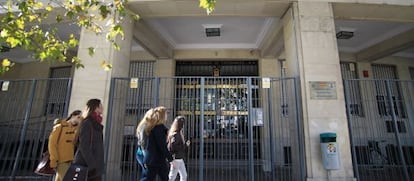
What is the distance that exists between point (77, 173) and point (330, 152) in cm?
504

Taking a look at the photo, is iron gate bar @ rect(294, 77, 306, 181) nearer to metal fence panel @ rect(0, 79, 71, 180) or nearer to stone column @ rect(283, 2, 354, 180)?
stone column @ rect(283, 2, 354, 180)

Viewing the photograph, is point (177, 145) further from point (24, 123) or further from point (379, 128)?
point (379, 128)

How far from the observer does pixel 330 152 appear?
561 centimetres

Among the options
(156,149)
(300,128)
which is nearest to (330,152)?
(300,128)

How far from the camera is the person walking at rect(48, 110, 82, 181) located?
389 centimetres

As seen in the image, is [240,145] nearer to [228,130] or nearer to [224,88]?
[228,130]

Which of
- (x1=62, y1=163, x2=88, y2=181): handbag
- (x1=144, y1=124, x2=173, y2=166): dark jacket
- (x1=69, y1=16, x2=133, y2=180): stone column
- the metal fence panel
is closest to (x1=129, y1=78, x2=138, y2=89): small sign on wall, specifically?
(x1=69, y1=16, x2=133, y2=180): stone column

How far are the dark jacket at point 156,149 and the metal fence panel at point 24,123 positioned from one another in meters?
3.62

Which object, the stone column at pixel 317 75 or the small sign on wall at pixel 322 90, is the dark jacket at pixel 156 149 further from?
the small sign on wall at pixel 322 90

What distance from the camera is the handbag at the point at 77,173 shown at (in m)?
3.53

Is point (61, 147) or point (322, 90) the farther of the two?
point (322, 90)

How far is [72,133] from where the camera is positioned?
4.05 meters

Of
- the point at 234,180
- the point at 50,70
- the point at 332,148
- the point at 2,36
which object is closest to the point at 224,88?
the point at 234,180

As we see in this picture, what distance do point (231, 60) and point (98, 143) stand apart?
7682mm
